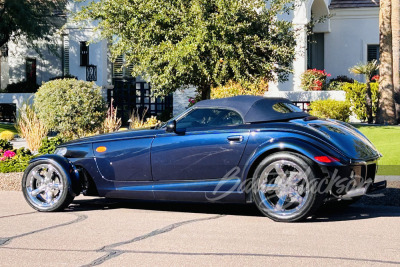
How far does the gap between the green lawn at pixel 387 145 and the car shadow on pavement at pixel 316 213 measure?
6.33 ft

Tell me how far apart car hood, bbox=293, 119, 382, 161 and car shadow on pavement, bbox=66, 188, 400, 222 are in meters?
0.80

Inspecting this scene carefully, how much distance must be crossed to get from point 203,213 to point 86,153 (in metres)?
1.77

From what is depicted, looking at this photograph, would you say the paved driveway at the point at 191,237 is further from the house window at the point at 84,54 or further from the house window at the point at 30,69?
the house window at the point at 30,69

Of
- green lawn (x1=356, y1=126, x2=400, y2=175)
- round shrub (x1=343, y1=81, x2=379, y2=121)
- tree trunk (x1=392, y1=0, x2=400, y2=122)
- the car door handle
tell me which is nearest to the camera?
the car door handle

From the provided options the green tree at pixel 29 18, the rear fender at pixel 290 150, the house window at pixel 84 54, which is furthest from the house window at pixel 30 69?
the rear fender at pixel 290 150

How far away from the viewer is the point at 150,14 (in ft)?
56.8

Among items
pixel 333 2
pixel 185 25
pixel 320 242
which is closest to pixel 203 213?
pixel 320 242

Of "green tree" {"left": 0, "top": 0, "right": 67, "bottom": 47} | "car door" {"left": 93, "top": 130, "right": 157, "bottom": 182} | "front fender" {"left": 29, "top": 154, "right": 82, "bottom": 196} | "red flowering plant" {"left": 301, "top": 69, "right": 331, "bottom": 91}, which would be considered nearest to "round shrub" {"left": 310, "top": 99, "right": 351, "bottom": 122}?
"red flowering plant" {"left": 301, "top": 69, "right": 331, "bottom": 91}

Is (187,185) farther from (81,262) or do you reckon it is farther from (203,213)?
(81,262)

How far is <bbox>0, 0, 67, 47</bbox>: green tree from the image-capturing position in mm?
27938

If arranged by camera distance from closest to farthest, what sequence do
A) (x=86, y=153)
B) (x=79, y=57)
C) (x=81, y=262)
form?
(x=81, y=262) → (x=86, y=153) → (x=79, y=57)

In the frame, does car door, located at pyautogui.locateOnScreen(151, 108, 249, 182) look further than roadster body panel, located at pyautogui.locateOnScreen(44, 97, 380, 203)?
Yes
